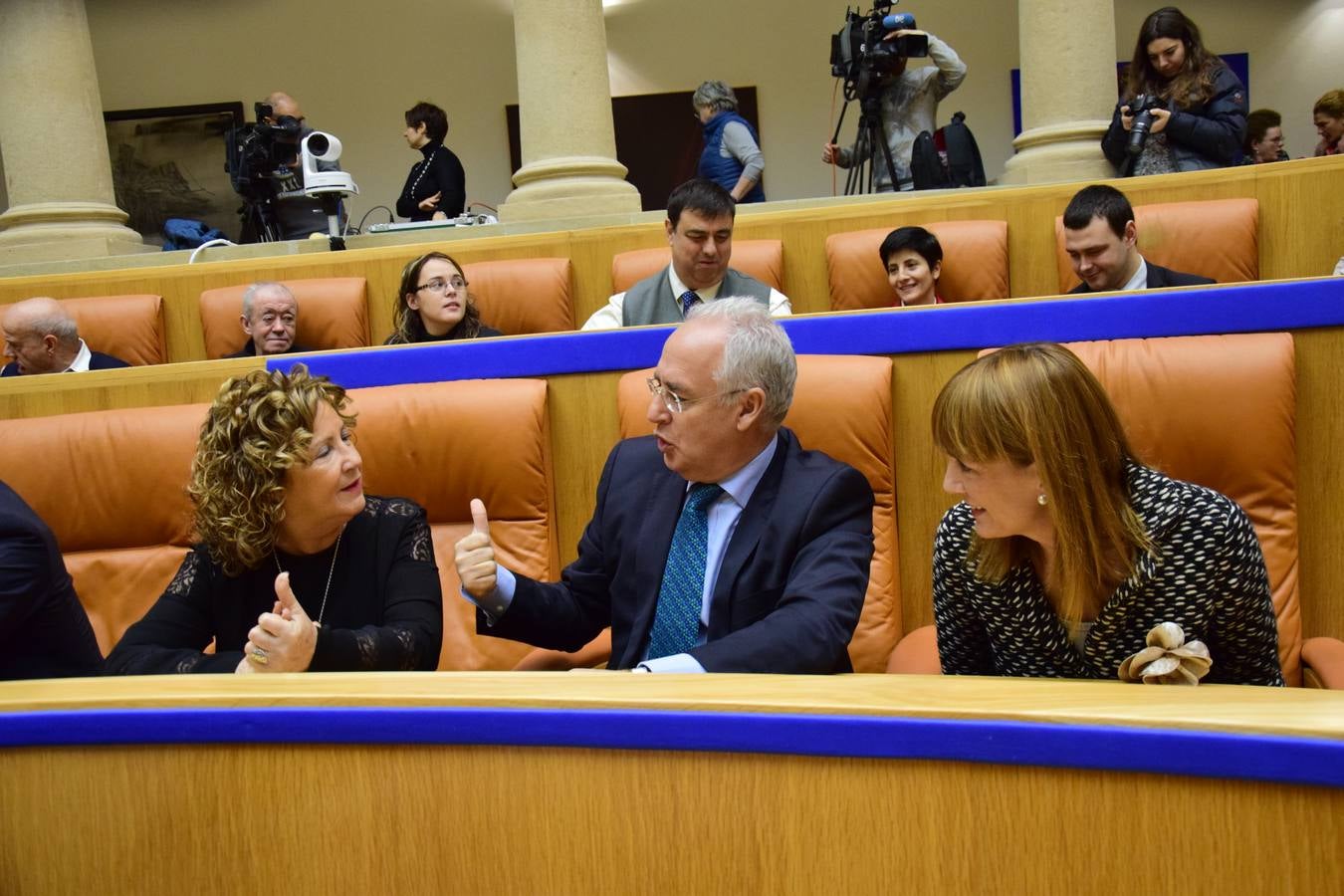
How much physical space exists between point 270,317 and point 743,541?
7.40 ft

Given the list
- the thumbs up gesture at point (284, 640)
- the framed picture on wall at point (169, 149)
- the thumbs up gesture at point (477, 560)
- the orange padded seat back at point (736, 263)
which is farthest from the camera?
the framed picture on wall at point (169, 149)

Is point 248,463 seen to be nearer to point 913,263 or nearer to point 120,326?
point 913,263

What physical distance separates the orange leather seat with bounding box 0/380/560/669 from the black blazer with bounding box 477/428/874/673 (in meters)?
0.23

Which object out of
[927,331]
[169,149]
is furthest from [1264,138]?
[169,149]

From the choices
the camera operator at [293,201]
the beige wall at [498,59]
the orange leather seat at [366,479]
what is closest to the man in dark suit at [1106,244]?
the orange leather seat at [366,479]

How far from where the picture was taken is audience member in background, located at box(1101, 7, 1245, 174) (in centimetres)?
356

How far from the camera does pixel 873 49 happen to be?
4.14 meters

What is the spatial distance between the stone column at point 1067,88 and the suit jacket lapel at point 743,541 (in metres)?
3.43

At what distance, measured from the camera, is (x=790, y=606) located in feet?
4.63

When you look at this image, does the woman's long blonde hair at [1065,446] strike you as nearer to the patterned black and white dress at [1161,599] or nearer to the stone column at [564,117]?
the patterned black and white dress at [1161,599]

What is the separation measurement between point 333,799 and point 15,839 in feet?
0.91

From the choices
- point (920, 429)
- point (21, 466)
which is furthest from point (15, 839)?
point (920, 429)

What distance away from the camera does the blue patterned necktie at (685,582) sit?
1.55m

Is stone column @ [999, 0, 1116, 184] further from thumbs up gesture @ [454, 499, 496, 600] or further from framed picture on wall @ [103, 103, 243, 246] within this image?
framed picture on wall @ [103, 103, 243, 246]
